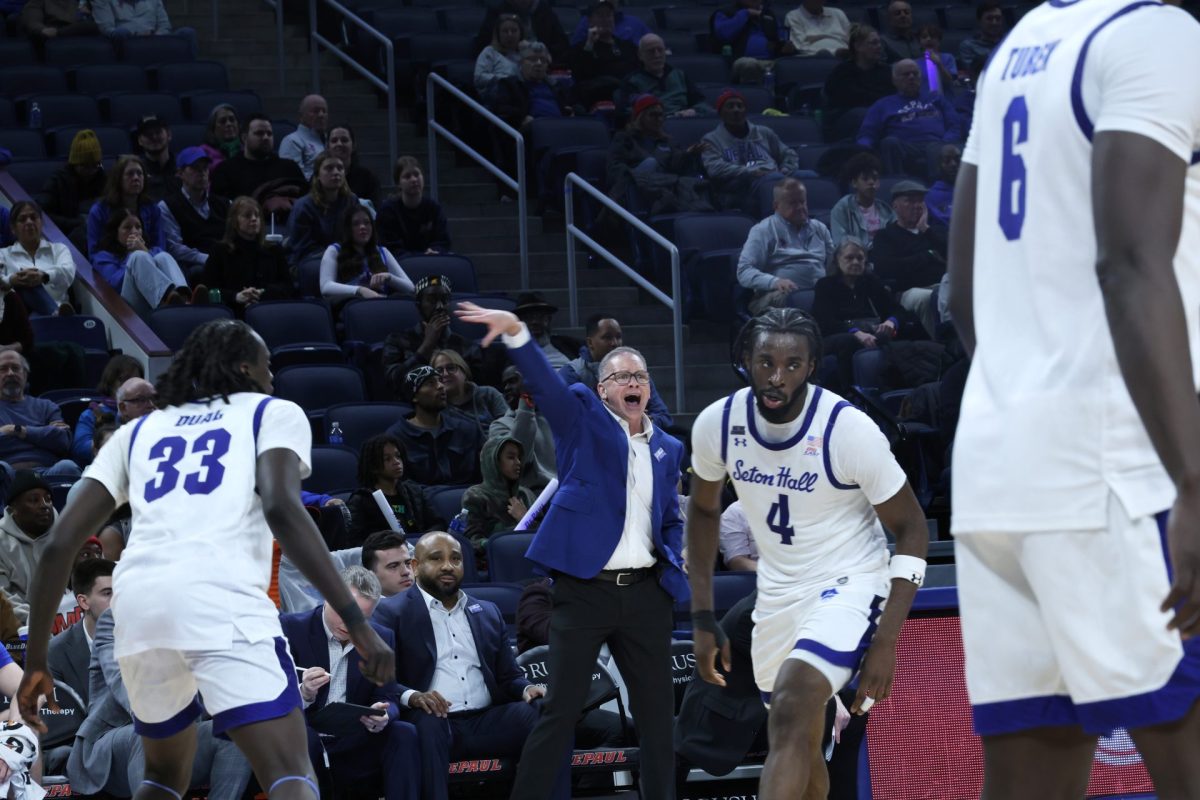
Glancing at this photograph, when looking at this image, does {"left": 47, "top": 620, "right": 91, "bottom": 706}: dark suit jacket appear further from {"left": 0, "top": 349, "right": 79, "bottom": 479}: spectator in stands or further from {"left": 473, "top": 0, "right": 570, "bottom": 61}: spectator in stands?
{"left": 473, "top": 0, "right": 570, "bottom": 61}: spectator in stands

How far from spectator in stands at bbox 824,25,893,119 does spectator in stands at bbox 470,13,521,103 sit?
2.79 m

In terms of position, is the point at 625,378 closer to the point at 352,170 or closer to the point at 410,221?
the point at 410,221

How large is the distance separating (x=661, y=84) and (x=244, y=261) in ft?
15.6

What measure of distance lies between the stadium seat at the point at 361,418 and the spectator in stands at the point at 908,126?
Answer: 5.41 metres

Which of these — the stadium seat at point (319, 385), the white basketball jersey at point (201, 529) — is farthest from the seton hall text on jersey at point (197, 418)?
the stadium seat at point (319, 385)

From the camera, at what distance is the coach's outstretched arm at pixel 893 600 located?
5.56 meters

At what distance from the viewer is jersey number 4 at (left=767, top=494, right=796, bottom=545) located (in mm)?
5812

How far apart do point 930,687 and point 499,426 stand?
3855 mm

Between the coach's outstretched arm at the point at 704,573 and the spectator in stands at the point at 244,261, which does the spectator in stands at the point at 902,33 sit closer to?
the spectator in stands at the point at 244,261

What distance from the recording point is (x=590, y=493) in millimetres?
7223

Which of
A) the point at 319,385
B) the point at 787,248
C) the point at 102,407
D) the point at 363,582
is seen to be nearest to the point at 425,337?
the point at 319,385

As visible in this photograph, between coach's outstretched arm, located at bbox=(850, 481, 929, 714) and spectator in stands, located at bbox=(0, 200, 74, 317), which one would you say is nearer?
coach's outstretched arm, located at bbox=(850, 481, 929, 714)

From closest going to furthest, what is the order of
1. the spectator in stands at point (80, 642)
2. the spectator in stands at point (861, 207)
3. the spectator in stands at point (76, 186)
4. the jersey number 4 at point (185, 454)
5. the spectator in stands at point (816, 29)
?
the jersey number 4 at point (185, 454) → the spectator in stands at point (80, 642) → the spectator in stands at point (76, 186) → the spectator in stands at point (861, 207) → the spectator in stands at point (816, 29)

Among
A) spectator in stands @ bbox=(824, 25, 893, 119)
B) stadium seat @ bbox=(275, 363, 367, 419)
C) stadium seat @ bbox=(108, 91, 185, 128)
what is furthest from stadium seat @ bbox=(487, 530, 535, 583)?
spectator in stands @ bbox=(824, 25, 893, 119)
